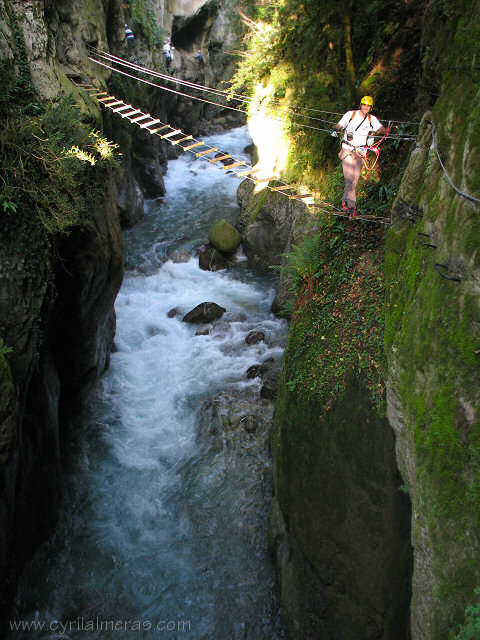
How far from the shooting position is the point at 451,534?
3.50 meters

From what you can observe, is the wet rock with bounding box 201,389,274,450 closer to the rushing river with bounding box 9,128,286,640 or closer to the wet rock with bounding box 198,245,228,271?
the rushing river with bounding box 9,128,286,640

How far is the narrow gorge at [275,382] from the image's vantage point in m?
4.07

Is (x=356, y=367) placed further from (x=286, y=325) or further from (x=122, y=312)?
(x=122, y=312)

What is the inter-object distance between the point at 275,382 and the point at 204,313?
146 inches

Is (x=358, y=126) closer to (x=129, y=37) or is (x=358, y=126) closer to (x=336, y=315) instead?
(x=336, y=315)

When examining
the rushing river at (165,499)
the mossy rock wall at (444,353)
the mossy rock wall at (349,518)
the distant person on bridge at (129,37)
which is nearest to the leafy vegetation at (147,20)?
the distant person on bridge at (129,37)

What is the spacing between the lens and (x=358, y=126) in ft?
22.0

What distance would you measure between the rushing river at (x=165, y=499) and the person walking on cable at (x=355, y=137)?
5.21 meters

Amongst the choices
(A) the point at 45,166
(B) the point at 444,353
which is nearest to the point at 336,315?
(B) the point at 444,353

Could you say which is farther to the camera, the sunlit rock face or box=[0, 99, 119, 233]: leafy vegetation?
the sunlit rock face

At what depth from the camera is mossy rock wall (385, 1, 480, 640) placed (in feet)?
11.3

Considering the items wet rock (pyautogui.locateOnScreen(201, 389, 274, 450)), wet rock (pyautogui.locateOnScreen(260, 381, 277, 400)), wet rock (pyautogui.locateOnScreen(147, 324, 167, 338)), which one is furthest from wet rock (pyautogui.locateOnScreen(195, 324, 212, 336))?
wet rock (pyautogui.locateOnScreen(260, 381, 277, 400))

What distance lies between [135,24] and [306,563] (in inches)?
707

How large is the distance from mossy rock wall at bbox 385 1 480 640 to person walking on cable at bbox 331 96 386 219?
1.38 m
